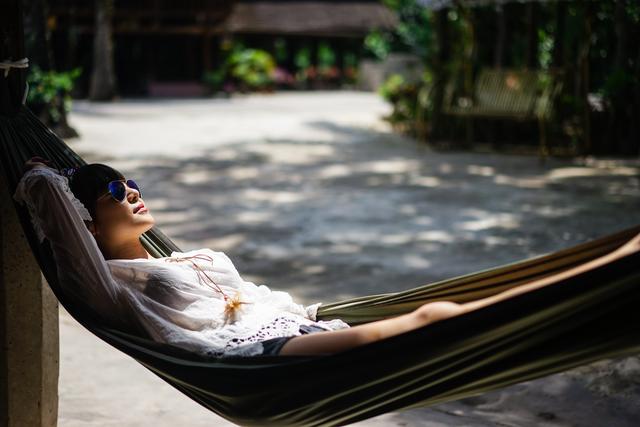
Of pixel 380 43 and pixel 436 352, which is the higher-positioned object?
pixel 380 43

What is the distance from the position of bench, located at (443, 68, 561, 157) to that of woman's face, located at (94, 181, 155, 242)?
792 cm

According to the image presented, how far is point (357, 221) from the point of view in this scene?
6441mm

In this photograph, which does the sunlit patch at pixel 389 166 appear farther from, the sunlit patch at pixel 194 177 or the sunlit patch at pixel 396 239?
the sunlit patch at pixel 396 239

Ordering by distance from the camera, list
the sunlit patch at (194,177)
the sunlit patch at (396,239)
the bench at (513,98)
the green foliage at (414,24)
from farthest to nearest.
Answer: the green foliage at (414,24), the bench at (513,98), the sunlit patch at (194,177), the sunlit patch at (396,239)

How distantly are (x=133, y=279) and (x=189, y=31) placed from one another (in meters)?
25.1

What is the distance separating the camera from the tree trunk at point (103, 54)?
20.3m

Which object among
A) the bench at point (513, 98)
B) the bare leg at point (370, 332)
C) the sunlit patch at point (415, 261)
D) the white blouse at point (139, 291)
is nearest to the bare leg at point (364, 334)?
the bare leg at point (370, 332)

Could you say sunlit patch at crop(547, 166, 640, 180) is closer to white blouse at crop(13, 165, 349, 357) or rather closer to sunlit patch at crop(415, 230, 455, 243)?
sunlit patch at crop(415, 230, 455, 243)

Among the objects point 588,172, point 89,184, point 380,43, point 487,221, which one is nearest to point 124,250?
point 89,184

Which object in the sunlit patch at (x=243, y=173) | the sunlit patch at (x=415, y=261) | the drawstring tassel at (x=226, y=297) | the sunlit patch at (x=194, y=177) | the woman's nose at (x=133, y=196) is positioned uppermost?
the woman's nose at (x=133, y=196)

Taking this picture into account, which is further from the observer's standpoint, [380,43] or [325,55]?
[325,55]

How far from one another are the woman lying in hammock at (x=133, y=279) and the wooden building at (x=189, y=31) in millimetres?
19453

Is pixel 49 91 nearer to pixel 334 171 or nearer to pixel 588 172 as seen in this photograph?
pixel 334 171

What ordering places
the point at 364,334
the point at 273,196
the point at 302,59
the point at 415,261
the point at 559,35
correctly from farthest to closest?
the point at 302,59
the point at 559,35
the point at 273,196
the point at 415,261
the point at 364,334
